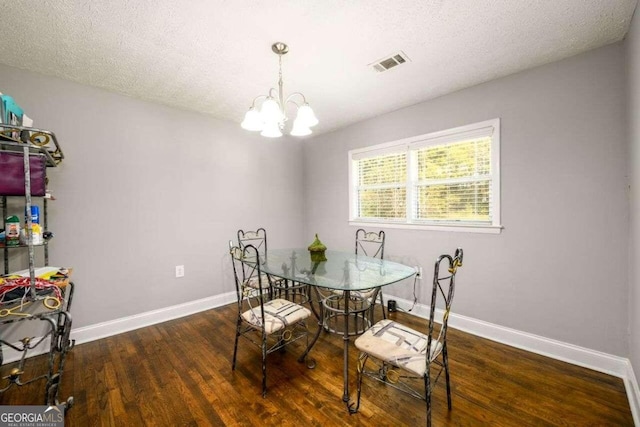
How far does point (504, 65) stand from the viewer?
2125 millimetres

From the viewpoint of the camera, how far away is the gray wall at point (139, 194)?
2307 mm

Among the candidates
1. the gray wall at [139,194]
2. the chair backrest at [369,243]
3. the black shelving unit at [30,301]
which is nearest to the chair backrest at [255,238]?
the gray wall at [139,194]

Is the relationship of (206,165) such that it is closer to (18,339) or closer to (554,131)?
(18,339)

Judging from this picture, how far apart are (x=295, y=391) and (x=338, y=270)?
868mm

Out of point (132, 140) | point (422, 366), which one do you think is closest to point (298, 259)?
point (422, 366)

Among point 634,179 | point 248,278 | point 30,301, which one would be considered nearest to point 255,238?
point 248,278

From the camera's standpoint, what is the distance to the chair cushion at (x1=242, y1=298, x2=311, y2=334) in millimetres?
1826

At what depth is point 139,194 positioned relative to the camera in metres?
2.69

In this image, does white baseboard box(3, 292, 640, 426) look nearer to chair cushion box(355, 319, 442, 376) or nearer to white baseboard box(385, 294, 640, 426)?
white baseboard box(385, 294, 640, 426)

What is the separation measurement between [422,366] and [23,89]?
3.51m

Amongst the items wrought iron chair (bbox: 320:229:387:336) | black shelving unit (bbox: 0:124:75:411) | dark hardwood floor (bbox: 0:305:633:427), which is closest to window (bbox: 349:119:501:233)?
wrought iron chair (bbox: 320:229:387:336)

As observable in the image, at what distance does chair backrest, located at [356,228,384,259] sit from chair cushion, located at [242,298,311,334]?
141 cm

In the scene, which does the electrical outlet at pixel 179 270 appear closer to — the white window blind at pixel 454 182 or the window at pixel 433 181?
the window at pixel 433 181

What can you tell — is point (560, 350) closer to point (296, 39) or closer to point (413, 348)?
point (413, 348)
